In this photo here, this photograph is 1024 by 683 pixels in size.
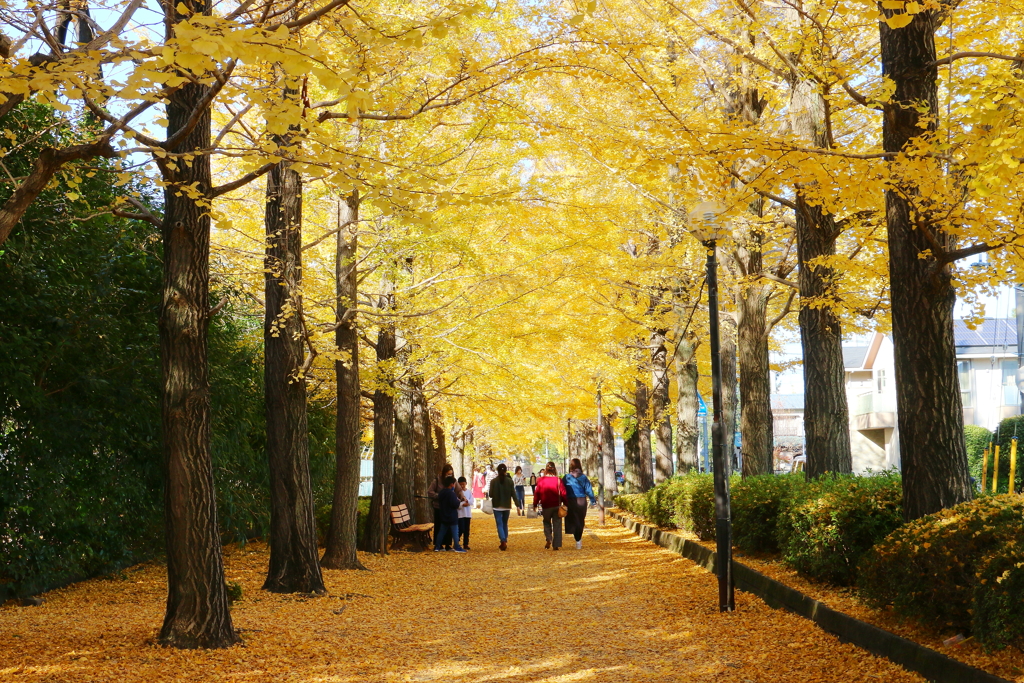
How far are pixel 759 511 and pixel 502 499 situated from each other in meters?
8.28

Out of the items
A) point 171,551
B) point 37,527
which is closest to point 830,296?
point 171,551

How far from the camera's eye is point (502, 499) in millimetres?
19469

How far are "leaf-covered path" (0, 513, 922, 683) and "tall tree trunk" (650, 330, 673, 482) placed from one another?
11.4 meters

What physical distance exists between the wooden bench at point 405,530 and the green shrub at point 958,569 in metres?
12.8

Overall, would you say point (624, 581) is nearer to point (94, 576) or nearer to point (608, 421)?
point (94, 576)

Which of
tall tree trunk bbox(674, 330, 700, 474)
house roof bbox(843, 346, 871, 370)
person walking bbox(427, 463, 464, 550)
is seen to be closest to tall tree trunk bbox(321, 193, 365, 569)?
person walking bbox(427, 463, 464, 550)

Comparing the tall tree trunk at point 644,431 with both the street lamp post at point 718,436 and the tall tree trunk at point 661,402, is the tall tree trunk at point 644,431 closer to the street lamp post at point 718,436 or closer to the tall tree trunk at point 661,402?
the tall tree trunk at point 661,402

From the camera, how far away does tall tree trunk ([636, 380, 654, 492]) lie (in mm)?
25531

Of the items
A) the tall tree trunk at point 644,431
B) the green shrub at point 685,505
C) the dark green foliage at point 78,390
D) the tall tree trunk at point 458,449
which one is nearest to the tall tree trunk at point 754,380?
the green shrub at point 685,505

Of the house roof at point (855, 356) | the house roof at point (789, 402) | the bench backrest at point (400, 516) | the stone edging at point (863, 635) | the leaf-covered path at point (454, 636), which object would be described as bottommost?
the leaf-covered path at point (454, 636)

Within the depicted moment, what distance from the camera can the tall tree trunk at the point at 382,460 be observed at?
56.2 ft

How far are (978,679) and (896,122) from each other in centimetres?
499

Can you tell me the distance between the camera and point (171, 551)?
744cm

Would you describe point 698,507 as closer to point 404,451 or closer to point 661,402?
point 404,451
